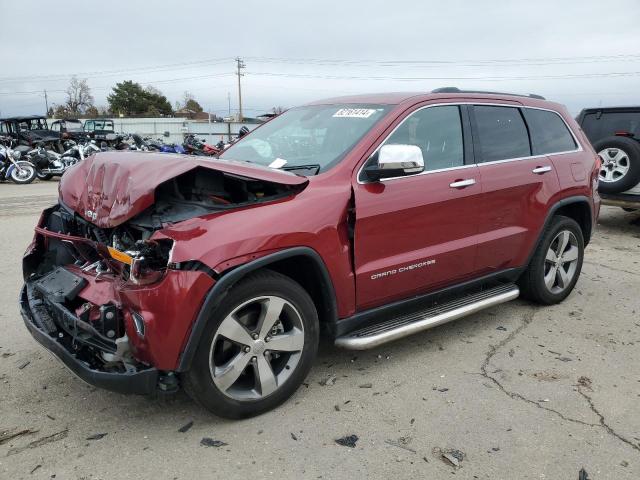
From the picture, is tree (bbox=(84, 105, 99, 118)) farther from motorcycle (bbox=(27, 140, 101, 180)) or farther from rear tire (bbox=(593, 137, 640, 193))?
rear tire (bbox=(593, 137, 640, 193))

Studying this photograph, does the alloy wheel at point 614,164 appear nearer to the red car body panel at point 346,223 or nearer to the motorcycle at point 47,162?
the red car body panel at point 346,223

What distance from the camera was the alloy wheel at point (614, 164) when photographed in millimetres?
7383

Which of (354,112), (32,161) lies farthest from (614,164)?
(32,161)

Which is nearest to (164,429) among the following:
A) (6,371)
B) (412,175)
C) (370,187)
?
(6,371)

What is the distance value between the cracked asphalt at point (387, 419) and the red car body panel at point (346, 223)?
1.67ft

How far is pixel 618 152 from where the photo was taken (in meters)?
7.44

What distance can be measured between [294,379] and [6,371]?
6.35 ft

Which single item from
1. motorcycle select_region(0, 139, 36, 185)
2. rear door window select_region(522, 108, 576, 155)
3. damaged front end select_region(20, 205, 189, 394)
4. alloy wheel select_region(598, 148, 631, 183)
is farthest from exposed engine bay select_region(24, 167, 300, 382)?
motorcycle select_region(0, 139, 36, 185)

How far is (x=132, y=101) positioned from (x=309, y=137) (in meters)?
81.5

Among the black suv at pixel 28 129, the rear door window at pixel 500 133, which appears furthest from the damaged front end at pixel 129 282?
the black suv at pixel 28 129

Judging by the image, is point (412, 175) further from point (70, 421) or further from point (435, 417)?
point (70, 421)

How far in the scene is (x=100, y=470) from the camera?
98.7 inches

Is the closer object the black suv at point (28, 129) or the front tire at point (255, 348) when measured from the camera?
the front tire at point (255, 348)

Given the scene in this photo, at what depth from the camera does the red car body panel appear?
2539mm
